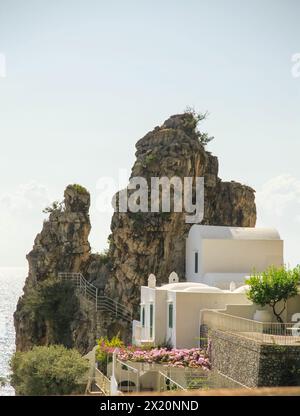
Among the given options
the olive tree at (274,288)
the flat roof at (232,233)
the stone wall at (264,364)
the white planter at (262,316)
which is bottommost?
the stone wall at (264,364)

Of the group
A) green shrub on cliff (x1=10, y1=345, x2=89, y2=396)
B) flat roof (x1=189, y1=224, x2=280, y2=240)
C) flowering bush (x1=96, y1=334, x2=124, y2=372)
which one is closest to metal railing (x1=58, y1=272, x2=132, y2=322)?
flat roof (x1=189, y1=224, x2=280, y2=240)

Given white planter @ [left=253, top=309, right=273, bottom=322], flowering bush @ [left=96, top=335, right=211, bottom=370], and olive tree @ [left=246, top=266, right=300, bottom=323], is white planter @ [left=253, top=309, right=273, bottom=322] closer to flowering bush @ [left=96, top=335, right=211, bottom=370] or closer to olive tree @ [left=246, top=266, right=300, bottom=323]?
olive tree @ [left=246, top=266, right=300, bottom=323]

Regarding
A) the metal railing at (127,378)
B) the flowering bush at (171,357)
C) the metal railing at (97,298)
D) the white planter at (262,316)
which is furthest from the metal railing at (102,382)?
the metal railing at (97,298)

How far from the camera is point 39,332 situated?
55.2m

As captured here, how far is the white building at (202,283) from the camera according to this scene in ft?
118

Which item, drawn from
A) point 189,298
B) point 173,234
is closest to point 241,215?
point 173,234

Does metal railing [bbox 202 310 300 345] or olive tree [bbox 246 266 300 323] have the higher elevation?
olive tree [bbox 246 266 300 323]

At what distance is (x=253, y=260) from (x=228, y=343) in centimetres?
1800

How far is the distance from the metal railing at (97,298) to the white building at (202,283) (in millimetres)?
6037

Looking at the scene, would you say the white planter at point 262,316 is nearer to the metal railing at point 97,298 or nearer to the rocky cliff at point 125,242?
the rocky cliff at point 125,242

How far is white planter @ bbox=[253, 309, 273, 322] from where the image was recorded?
110 ft

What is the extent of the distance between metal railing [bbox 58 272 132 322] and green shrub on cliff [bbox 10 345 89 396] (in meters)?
12.1
